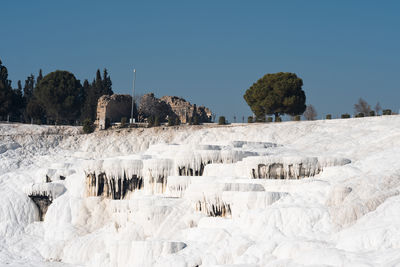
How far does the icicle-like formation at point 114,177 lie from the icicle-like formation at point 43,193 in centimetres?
307

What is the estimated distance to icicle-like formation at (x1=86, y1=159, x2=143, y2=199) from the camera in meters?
35.1

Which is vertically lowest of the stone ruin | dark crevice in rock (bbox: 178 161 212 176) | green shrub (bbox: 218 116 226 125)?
dark crevice in rock (bbox: 178 161 212 176)

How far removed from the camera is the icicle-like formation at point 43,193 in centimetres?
3897

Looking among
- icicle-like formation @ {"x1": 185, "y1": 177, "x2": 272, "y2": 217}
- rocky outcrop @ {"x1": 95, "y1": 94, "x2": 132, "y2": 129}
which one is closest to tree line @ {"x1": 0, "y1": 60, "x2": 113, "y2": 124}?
rocky outcrop @ {"x1": 95, "y1": 94, "x2": 132, "y2": 129}

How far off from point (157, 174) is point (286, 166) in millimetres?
6739

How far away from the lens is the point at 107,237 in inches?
1221

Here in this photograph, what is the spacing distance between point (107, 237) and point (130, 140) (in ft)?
66.9

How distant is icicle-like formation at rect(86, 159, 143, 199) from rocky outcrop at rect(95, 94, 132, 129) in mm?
21036

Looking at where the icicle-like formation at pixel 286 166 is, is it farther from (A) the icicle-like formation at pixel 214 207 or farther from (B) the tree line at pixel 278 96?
(B) the tree line at pixel 278 96

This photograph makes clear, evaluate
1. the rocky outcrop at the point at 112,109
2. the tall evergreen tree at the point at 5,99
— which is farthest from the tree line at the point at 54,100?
the rocky outcrop at the point at 112,109

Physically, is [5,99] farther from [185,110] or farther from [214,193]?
[214,193]

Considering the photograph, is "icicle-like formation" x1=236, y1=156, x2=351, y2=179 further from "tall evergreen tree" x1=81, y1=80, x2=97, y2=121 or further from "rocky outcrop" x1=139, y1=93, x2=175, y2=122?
"tall evergreen tree" x1=81, y1=80, x2=97, y2=121

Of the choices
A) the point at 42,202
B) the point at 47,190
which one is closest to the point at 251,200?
the point at 47,190

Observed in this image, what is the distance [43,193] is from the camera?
39031 mm
